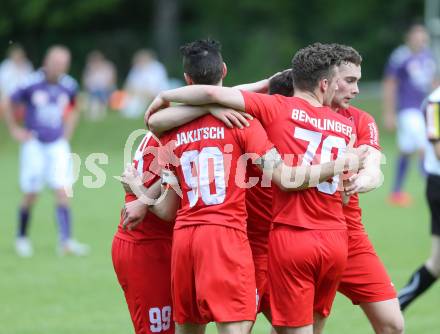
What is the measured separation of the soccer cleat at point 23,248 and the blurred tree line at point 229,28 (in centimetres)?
2302

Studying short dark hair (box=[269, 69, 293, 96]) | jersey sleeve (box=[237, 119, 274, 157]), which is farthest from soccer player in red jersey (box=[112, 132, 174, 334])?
short dark hair (box=[269, 69, 293, 96])

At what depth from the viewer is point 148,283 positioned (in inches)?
212

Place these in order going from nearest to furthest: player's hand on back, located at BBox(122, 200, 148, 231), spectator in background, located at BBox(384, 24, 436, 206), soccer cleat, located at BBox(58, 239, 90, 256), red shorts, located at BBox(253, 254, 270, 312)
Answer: player's hand on back, located at BBox(122, 200, 148, 231)
red shorts, located at BBox(253, 254, 270, 312)
soccer cleat, located at BBox(58, 239, 90, 256)
spectator in background, located at BBox(384, 24, 436, 206)

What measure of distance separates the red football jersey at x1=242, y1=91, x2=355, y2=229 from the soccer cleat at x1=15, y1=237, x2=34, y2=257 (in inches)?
243

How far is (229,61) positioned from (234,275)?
3021 centimetres

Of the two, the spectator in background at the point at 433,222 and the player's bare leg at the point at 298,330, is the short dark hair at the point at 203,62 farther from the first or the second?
the spectator in background at the point at 433,222

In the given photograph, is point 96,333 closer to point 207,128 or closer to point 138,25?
point 207,128

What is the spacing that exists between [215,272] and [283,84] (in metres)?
1.31

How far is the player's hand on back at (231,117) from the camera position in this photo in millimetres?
4953

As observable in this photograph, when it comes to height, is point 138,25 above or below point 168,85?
above

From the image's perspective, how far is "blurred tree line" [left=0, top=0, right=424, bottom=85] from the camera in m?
34.4

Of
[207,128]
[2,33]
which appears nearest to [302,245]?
[207,128]

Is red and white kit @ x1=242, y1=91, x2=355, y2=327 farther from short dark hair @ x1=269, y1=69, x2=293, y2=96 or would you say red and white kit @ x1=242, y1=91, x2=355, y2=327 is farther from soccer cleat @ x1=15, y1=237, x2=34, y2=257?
soccer cleat @ x1=15, y1=237, x2=34, y2=257

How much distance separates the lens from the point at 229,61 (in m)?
34.8
